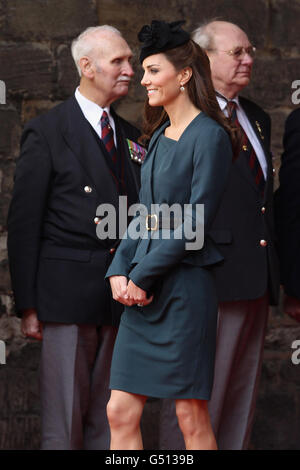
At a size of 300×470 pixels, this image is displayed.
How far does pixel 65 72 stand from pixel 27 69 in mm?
203

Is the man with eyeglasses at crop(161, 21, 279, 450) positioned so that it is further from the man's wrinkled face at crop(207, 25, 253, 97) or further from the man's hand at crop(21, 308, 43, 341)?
the man's hand at crop(21, 308, 43, 341)

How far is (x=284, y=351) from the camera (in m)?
5.84

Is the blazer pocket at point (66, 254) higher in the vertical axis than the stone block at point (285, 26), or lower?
lower

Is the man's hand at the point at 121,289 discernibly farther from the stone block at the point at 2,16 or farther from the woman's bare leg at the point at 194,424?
the stone block at the point at 2,16

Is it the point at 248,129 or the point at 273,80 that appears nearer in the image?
the point at 248,129

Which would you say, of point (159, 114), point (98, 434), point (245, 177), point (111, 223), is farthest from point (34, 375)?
point (159, 114)

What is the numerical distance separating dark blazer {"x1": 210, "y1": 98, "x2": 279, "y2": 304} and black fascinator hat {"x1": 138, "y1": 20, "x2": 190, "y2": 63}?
98 centimetres

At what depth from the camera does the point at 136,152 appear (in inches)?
187

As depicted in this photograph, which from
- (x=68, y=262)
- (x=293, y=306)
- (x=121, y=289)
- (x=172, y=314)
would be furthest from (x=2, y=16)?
(x=172, y=314)

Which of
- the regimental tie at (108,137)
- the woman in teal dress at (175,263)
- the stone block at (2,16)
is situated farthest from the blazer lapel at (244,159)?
the stone block at (2,16)

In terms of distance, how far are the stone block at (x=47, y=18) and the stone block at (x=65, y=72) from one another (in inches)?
3.4

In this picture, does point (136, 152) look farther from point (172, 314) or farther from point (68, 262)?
point (172, 314)

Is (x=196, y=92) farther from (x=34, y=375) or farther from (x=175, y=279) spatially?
(x=34, y=375)

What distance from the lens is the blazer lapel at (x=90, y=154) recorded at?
4.55 metres
